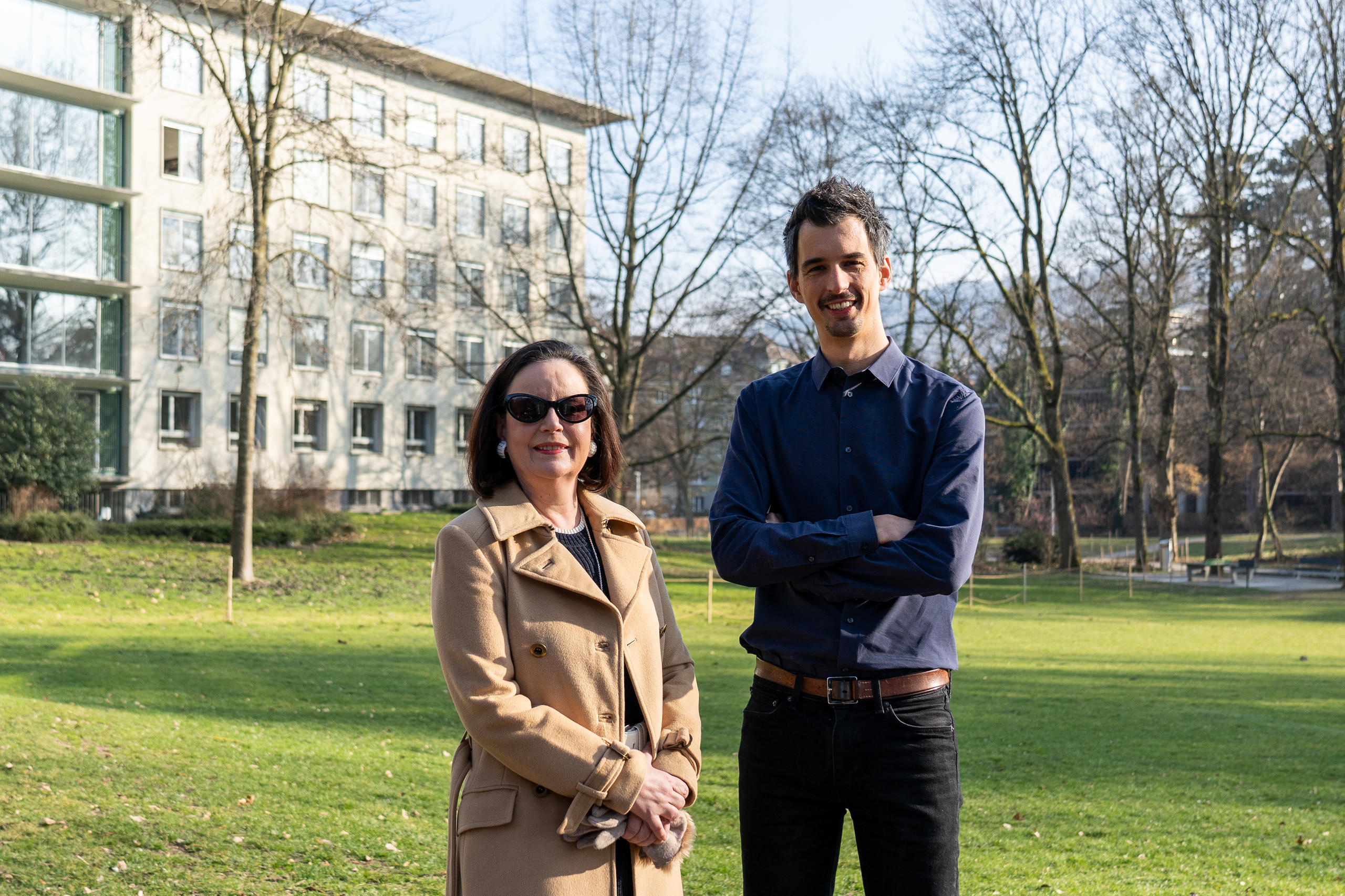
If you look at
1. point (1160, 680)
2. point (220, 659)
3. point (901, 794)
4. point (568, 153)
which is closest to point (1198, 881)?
point (901, 794)

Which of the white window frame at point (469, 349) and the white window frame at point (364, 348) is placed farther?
the white window frame at point (469, 349)

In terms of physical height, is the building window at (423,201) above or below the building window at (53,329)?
above

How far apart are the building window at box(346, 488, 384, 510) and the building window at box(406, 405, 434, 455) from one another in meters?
2.21

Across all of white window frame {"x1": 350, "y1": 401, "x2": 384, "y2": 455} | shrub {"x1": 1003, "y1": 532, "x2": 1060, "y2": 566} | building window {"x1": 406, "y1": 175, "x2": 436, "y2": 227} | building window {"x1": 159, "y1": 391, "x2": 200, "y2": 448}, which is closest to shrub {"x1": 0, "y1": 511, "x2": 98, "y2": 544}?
building window {"x1": 159, "y1": 391, "x2": 200, "y2": 448}

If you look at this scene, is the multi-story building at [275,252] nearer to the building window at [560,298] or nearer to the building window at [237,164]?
the building window at [237,164]

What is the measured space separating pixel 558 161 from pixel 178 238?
14590 mm

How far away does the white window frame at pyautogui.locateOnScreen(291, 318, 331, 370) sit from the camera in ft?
75.7

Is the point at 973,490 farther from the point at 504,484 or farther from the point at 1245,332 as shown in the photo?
the point at 1245,332

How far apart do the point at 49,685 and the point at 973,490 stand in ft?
35.4

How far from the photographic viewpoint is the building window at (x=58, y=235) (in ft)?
110

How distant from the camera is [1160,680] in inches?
591

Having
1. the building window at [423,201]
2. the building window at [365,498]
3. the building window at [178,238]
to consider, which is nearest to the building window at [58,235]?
the building window at [178,238]

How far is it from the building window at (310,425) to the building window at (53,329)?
8078mm

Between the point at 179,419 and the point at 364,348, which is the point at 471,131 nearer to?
the point at 364,348
